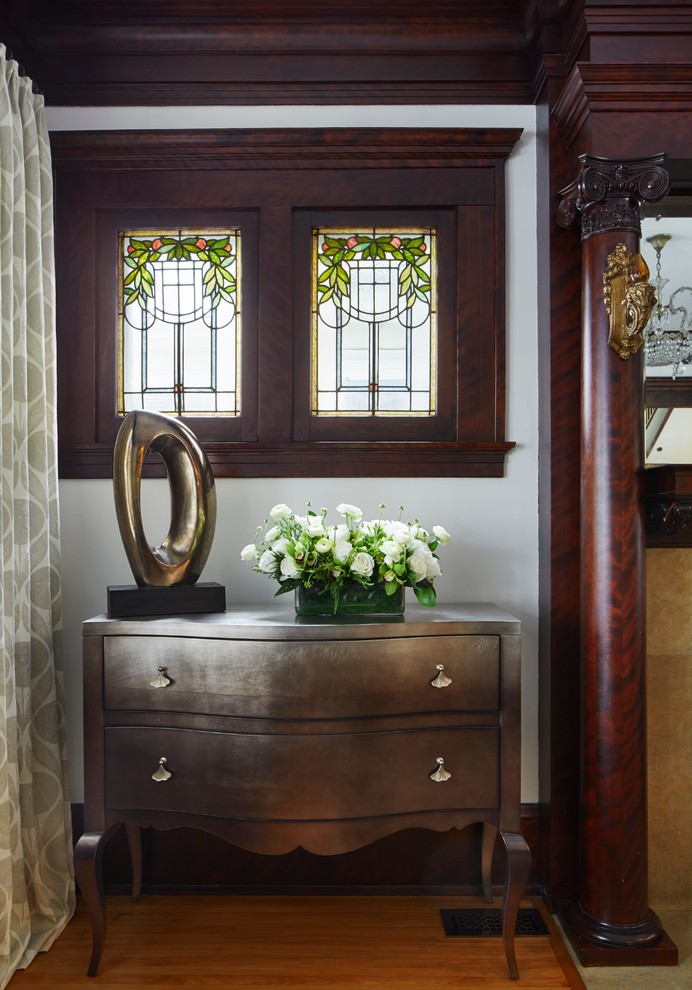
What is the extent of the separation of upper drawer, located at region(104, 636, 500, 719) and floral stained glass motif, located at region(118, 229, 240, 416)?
0.88m

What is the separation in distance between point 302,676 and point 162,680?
37 centimetres

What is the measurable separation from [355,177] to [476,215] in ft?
1.35

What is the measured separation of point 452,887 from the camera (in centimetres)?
236

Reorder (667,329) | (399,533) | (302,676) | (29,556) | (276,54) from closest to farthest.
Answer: (302,676)
(399,533)
(29,556)
(667,329)
(276,54)

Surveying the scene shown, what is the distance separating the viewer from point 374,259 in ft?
8.12

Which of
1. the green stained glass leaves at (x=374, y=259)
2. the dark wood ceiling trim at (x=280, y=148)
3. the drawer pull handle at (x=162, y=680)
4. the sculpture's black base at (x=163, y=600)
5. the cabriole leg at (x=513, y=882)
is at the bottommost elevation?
the cabriole leg at (x=513, y=882)

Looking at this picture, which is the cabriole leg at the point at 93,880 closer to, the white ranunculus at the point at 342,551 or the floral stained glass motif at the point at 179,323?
the white ranunculus at the point at 342,551

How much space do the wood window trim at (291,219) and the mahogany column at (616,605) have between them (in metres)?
0.41

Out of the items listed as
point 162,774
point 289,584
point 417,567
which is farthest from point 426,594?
point 162,774

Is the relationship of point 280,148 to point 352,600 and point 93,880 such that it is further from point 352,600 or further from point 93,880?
point 93,880

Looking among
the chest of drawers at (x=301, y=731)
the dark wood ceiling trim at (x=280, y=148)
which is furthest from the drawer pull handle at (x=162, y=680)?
the dark wood ceiling trim at (x=280, y=148)

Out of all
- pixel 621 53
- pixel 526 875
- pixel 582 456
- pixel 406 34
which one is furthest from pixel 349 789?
pixel 406 34

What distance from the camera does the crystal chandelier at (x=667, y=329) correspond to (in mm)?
2295

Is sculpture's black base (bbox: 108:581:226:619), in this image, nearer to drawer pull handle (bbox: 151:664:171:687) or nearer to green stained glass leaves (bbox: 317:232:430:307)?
drawer pull handle (bbox: 151:664:171:687)
